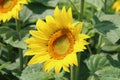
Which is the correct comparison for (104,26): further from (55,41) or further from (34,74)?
(34,74)

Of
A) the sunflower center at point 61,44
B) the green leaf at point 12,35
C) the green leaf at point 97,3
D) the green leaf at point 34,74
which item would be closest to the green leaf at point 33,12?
the green leaf at point 12,35

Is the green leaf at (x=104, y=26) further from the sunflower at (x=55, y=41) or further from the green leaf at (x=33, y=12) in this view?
the green leaf at (x=33, y=12)

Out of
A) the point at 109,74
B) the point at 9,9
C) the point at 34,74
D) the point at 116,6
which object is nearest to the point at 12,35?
the point at 9,9

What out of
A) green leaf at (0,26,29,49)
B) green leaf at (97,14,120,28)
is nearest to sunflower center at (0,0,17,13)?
green leaf at (0,26,29,49)

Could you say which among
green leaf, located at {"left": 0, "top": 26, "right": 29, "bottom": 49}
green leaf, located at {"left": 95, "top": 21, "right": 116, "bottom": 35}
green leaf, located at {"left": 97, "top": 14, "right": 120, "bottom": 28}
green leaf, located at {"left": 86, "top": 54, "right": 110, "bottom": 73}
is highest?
green leaf, located at {"left": 97, "top": 14, "right": 120, "bottom": 28}

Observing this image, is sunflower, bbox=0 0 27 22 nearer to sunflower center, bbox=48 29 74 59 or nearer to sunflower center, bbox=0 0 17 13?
sunflower center, bbox=0 0 17 13

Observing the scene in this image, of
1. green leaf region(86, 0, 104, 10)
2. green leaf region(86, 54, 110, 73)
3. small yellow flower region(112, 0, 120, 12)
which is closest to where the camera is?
green leaf region(86, 54, 110, 73)
